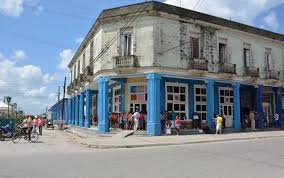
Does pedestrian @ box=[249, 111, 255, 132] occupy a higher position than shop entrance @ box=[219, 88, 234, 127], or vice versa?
shop entrance @ box=[219, 88, 234, 127]

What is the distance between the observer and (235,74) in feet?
96.8

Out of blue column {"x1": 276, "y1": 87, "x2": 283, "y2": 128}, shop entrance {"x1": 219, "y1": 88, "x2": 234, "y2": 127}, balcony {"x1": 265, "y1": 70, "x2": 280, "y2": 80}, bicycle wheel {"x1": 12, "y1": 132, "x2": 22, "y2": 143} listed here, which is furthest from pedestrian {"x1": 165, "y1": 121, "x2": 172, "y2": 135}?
blue column {"x1": 276, "y1": 87, "x2": 283, "y2": 128}

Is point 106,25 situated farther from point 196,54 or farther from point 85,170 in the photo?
point 85,170

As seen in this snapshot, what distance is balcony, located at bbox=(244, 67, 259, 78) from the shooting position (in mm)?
30469

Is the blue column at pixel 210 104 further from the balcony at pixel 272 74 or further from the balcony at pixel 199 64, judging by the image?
the balcony at pixel 272 74

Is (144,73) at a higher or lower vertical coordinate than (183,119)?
higher

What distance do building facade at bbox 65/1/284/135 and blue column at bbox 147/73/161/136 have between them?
68 millimetres

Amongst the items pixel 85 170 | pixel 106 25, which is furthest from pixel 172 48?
pixel 85 170

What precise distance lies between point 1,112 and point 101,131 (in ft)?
41.5

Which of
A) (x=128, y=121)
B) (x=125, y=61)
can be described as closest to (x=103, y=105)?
(x=128, y=121)

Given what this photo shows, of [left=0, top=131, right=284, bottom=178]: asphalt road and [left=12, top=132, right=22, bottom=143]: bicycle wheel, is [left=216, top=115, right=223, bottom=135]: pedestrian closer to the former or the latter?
[left=0, top=131, right=284, bottom=178]: asphalt road

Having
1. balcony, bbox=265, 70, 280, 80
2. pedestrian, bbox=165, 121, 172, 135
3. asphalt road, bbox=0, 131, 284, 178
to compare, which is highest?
balcony, bbox=265, 70, 280, 80

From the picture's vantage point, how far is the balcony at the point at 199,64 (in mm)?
26666

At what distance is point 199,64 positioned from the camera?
27125 millimetres
